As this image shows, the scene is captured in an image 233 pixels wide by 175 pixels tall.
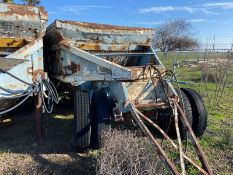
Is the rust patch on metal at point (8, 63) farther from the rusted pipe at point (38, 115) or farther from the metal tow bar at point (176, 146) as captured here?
the metal tow bar at point (176, 146)

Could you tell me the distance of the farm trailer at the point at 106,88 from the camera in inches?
196

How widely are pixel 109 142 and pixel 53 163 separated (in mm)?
1126

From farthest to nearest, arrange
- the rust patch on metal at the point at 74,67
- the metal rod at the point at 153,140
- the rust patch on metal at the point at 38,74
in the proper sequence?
the rust patch on metal at the point at 38,74
the rust patch on metal at the point at 74,67
the metal rod at the point at 153,140

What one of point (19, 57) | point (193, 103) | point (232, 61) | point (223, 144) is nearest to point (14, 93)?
point (19, 57)

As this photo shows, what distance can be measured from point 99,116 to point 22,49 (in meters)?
1.60

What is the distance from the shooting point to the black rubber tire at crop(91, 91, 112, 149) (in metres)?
5.15

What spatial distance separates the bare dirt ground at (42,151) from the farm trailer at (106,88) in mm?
367

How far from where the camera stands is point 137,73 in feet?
16.4

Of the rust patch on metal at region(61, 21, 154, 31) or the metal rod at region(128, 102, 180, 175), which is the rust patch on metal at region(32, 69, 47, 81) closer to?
the rust patch on metal at region(61, 21, 154, 31)

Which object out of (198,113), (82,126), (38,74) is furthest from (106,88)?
(198,113)

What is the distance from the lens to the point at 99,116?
5148 millimetres

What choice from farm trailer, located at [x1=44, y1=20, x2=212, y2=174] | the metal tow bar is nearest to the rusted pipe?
farm trailer, located at [x1=44, y1=20, x2=212, y2=174]

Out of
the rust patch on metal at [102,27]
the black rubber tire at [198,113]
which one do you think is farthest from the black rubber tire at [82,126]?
the black rubber tire at [198,113]

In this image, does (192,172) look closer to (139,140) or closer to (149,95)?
(139,140)
